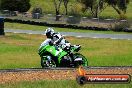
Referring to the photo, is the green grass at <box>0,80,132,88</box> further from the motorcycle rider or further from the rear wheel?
the motorcycle rider

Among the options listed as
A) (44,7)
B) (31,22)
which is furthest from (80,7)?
(31,22)

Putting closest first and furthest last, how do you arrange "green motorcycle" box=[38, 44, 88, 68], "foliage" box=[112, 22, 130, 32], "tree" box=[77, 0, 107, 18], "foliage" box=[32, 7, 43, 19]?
"green motorcycle" box=[38, 44, 88, 68], "foliage" box=[112, 22, 130, 32], "foliage" box=[32, 7, 43, 19], "tree" box=[77, 0, 107, 18]

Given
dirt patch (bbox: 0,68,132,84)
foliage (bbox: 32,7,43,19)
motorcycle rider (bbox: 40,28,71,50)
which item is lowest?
foliage (bbox: 32,7,43,19)

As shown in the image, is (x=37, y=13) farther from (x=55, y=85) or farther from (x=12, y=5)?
(x=55, y=85)

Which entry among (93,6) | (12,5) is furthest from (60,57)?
(93,6)

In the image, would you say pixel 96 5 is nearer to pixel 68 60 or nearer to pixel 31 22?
pixel 31 22

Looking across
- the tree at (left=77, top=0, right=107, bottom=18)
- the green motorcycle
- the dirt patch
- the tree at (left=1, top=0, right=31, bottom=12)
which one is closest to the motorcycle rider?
the green motorcycle

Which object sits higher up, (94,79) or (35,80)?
(94,79)

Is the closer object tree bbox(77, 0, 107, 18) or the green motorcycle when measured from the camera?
the green motorcycle

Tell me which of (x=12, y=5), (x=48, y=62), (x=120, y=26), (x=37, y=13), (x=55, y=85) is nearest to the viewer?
(x=55, y=85)

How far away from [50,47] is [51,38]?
0.39 metres

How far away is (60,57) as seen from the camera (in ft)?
53.8

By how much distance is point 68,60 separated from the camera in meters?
16.3

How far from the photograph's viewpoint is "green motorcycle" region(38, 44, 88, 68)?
16328 millimetres
